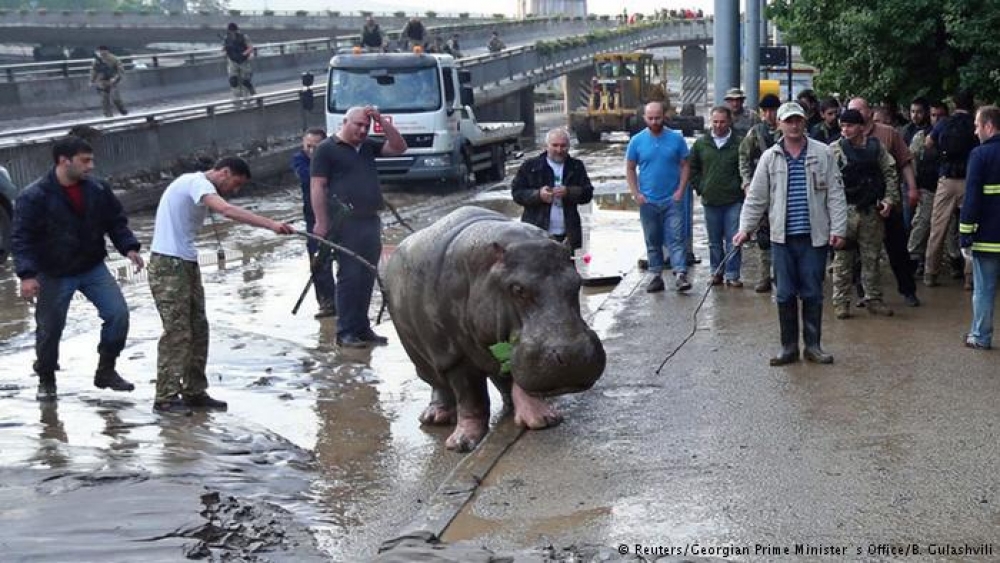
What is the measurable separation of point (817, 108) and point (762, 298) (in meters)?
4.75

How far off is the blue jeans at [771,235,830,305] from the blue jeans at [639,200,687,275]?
3.43 m

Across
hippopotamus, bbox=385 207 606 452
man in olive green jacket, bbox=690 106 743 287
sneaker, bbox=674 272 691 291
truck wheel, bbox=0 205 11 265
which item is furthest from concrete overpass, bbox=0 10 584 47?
hippopotamus, bbox=385 207 606 452

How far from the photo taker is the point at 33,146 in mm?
21953

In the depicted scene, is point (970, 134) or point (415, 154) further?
point (415, 154)

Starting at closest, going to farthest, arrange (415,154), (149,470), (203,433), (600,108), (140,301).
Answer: (149,470) < (203,433) < (140,301) < (415,154) < (600,108)

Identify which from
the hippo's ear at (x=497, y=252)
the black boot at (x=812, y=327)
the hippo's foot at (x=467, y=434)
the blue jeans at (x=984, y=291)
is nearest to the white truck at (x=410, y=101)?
the black boot at (x=812, y=327)

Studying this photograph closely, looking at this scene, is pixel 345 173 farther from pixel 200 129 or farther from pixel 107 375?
pixel 200 129

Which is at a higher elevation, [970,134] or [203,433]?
[970,134]

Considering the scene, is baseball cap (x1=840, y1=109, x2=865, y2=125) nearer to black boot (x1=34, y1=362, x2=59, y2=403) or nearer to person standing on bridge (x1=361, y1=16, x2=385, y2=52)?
black boot (x1=34, y1=362, x2=59, y2=403)

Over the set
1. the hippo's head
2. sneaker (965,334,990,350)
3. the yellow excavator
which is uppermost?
the hippo's head

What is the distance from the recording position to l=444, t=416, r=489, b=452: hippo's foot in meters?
8.57

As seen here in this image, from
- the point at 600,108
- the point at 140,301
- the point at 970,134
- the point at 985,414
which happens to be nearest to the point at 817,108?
the point at 970,134

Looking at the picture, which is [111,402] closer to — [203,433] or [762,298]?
[203,433]

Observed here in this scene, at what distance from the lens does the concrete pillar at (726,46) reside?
18141 mm
